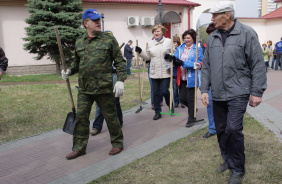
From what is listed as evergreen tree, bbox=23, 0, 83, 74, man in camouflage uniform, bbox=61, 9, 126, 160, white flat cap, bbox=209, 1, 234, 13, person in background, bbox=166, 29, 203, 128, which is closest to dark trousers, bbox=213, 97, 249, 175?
white flat cap, bbox=209, 1, 234, 13

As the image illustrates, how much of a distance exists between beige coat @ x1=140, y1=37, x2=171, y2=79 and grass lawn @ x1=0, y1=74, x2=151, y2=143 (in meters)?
1.92

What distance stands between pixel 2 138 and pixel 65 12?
1035 cm

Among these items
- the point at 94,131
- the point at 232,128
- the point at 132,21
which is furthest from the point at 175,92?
the point at 132,21

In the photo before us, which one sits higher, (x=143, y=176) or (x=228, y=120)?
(x=228, y=120)

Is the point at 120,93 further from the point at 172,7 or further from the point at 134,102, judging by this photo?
the point at 172,7

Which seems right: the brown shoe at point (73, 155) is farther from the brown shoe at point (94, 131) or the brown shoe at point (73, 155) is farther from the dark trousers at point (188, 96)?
the dark trousers at point (188, 96)

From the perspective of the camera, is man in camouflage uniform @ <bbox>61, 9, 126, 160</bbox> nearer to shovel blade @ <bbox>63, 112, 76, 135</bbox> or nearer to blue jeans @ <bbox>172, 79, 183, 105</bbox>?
shovel blade @ <bbox>63, 112, 76, 135</bbox>

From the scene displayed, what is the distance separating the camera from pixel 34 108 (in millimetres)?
8430

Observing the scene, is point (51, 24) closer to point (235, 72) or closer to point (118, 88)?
point (118, 88)

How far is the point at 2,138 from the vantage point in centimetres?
593

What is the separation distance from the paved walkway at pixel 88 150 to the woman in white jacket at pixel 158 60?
2.56 feet

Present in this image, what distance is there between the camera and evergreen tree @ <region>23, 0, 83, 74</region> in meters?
14.6

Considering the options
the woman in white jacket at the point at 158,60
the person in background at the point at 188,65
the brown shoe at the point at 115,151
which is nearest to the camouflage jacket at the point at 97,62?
the brown shoe at the point at 115,151

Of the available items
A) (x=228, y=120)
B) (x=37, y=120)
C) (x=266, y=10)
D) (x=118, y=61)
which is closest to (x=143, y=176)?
(x=228, y=120)
